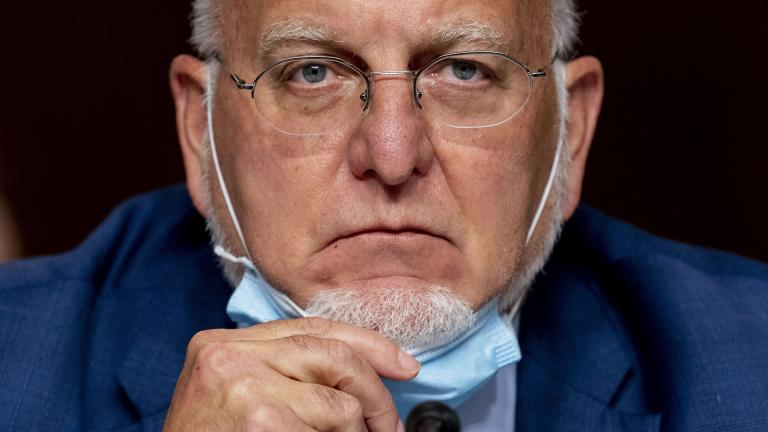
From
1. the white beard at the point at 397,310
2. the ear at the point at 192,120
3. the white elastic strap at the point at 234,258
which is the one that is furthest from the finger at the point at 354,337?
the ear at the point at 192,120

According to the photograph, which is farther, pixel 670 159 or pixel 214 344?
pixel 670 159

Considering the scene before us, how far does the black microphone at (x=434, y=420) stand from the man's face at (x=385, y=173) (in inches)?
17.7

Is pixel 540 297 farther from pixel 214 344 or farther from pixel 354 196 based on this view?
pixel 214 344

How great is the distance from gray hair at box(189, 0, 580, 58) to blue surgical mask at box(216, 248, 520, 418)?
0.53m

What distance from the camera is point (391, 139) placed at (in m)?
2.34

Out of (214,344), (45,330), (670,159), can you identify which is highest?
(214,344)

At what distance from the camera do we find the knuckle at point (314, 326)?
2.19 meters

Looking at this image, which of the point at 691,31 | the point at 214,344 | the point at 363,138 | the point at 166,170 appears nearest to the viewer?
the point at 214,344

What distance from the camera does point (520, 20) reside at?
2.62 metres

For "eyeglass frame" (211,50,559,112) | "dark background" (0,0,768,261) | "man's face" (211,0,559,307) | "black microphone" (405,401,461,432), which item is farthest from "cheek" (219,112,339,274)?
"dark background" (0,0,768,261)

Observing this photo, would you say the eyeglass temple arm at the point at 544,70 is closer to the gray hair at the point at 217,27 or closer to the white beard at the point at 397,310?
the gray hair at the point at 217,27

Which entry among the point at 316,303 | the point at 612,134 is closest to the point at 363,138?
the point at 316,303

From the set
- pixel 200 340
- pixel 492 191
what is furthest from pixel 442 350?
pixel 200 340

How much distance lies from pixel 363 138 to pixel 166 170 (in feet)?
7.43
